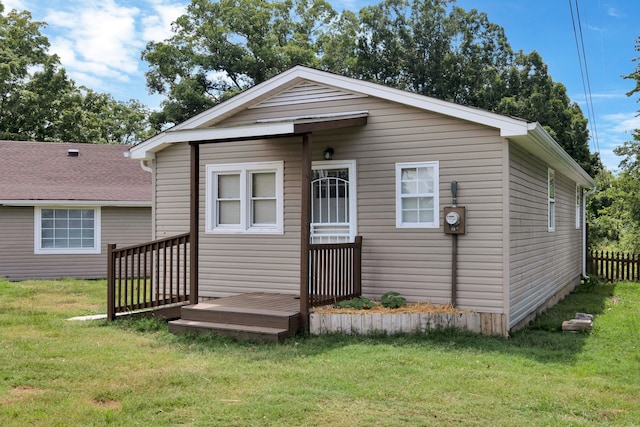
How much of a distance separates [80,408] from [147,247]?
439cm

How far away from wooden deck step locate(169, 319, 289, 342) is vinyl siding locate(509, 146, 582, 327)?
10.4ft

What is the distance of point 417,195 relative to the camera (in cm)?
798

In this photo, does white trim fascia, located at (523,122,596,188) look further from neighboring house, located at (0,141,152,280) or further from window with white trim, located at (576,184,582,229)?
neighboring house, located at (0,141,152,280)

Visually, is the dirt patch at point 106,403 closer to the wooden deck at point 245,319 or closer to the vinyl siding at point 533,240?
the wooden deck at point 245,319

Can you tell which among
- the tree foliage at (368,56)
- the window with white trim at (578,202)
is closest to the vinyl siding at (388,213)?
the window with white trim at (578,202)

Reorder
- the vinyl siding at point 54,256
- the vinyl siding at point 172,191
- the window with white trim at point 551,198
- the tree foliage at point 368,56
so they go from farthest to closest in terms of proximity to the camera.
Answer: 1. the tree foliage at point 368,56
2. the vinyl siding at point 54,256
3. the window with white trim at point 551,198
4. the vinyl siding at point 172,191

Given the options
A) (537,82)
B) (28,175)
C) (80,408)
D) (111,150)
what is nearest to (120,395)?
(80,408)

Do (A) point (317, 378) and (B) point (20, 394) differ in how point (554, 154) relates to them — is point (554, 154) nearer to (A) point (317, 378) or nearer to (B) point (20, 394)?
(A) point (317, 378)

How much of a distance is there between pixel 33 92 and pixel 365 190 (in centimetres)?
2387

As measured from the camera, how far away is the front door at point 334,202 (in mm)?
8430

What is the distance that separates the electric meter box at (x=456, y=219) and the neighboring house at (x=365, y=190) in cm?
9

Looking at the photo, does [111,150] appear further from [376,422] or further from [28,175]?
[376,422]

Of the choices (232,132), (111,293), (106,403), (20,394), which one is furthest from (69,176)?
(106,403)

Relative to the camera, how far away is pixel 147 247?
8.63 m
